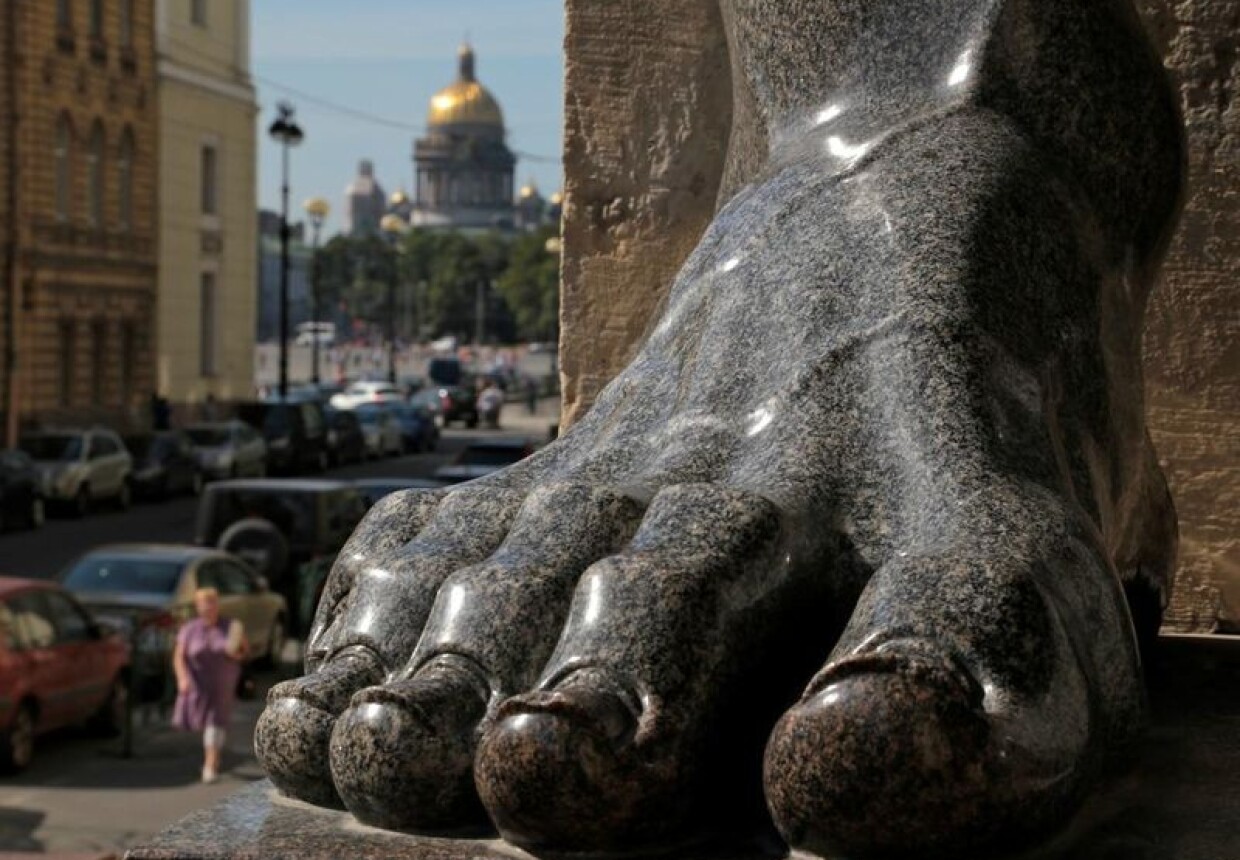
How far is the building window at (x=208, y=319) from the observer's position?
54281mm

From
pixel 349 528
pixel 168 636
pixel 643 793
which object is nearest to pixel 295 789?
pixel 643 793

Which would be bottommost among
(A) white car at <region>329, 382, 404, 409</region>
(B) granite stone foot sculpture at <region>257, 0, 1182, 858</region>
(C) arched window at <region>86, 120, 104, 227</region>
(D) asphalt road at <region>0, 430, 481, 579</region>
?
(D) asphalt road at <region>0, 430, 481, 579</region>

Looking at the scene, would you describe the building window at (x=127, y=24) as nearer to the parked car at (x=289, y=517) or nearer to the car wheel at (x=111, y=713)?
the parked car at (x=289, y=517)

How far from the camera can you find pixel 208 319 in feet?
180

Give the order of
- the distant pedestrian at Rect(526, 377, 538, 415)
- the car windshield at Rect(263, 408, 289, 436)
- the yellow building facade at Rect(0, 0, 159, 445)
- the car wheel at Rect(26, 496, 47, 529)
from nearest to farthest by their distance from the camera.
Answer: the car wheel at Rect(26, 496, 47, 529)
the yellow building facade at Rect(0, 0, 159, 445)
the car windshield at Rect(263, 408, 289, 436)
the distant pedestrian at Rect(526, 377, 538, 415)

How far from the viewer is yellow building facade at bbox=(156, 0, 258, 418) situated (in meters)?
51.4

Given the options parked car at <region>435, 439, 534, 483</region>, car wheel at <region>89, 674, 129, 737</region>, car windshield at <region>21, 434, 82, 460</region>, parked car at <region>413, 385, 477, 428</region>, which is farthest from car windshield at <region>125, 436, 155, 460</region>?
parked car at <region>413, 385, 477, 428</region>

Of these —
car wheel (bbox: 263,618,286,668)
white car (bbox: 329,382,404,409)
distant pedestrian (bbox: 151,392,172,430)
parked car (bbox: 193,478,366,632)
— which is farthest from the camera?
white car (bbox: 329,382,404,409)

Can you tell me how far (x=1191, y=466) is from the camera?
5.09 m

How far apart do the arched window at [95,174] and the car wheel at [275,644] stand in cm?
2770

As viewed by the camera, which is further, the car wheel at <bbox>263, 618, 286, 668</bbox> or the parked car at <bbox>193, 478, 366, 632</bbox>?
the parked car at <bbox>193, 478, 366, 632</bbox>

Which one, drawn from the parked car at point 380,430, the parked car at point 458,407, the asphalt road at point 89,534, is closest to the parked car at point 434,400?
the parked car at point 458,407

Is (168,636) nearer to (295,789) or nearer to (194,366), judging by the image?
(295,789)

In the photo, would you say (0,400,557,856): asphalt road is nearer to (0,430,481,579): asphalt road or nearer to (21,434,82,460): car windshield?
(0,430,481,579): asphalt road
